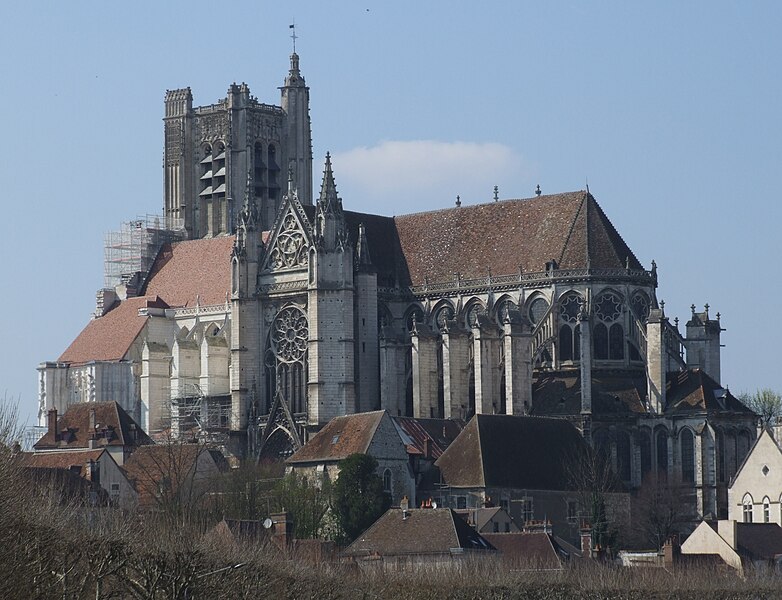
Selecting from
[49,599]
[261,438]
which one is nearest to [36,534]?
[49,599]

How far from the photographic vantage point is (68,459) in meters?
108

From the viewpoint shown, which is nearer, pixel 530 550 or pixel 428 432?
pixel 530 550

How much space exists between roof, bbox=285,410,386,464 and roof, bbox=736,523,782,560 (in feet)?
57.9

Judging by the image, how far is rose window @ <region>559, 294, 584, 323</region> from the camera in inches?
4628

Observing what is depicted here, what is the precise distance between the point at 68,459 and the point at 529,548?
27.0m

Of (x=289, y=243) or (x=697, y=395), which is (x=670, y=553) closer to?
(x=697, y=395)

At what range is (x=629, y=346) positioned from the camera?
4624 inches

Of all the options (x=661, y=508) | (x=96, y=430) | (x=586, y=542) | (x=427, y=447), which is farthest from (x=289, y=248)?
(x=586, y=542)

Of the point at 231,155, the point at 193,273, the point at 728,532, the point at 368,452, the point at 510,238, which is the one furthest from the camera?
the point at 231,155

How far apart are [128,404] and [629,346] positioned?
92.1 ft

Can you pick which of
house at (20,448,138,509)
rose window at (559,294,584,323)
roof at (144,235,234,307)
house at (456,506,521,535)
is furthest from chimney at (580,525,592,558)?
roof at (144,235,234,307)

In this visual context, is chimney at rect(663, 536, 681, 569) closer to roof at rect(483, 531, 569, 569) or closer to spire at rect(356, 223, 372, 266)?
roof at rect(483, 531, 569, 569)

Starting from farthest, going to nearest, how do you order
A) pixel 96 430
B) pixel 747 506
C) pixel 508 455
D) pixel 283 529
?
pixel 96 430
pixel 508 455
pixel 747 506
pixel 283 529

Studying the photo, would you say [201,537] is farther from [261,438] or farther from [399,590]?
[261,438]
